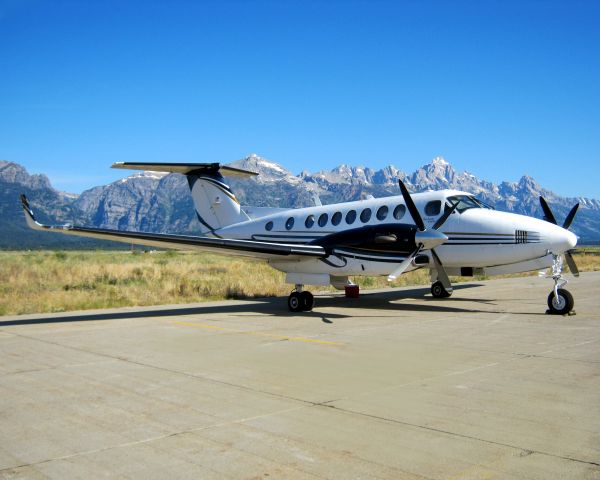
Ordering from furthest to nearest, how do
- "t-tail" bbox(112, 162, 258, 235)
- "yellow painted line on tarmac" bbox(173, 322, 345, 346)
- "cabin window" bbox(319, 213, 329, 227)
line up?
"t-tail" bbox(112, 162, 258, 235) → "cabin window" bbox(319, 213, 329, 227) → "yellow painted line on tarmac" bbox(173, 322, 345, 346)

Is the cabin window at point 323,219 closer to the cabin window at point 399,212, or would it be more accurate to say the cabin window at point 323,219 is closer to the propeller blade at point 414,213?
the cabin window at point 399,212

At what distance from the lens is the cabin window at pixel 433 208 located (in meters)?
15.9

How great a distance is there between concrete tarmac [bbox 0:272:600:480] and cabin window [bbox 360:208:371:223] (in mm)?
4835

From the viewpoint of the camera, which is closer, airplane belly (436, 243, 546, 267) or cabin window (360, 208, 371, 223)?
airplane belly (436, 243, 546, 267)

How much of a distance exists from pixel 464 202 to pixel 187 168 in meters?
9.79

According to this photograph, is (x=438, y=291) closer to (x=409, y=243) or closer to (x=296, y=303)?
(x=409, y=243)

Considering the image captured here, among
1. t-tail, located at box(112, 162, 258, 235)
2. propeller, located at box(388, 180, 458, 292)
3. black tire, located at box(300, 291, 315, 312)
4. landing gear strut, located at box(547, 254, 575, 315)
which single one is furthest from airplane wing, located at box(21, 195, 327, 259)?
landing gear strut, located at box(547, 254, 575, 315)

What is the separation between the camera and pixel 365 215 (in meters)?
17.2

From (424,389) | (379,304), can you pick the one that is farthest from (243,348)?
(379,304)

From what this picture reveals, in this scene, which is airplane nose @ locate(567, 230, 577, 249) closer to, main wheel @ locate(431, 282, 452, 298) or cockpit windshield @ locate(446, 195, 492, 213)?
cockpit windshield @ locate(446, 195, 492, 213)

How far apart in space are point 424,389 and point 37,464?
14.2 feet

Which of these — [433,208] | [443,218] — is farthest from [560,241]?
[433,208]

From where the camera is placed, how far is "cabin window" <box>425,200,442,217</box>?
52.2 ft

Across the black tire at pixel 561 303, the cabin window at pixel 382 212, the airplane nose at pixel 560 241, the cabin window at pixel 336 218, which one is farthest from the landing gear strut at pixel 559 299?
the cabin window at pixel 336 218
